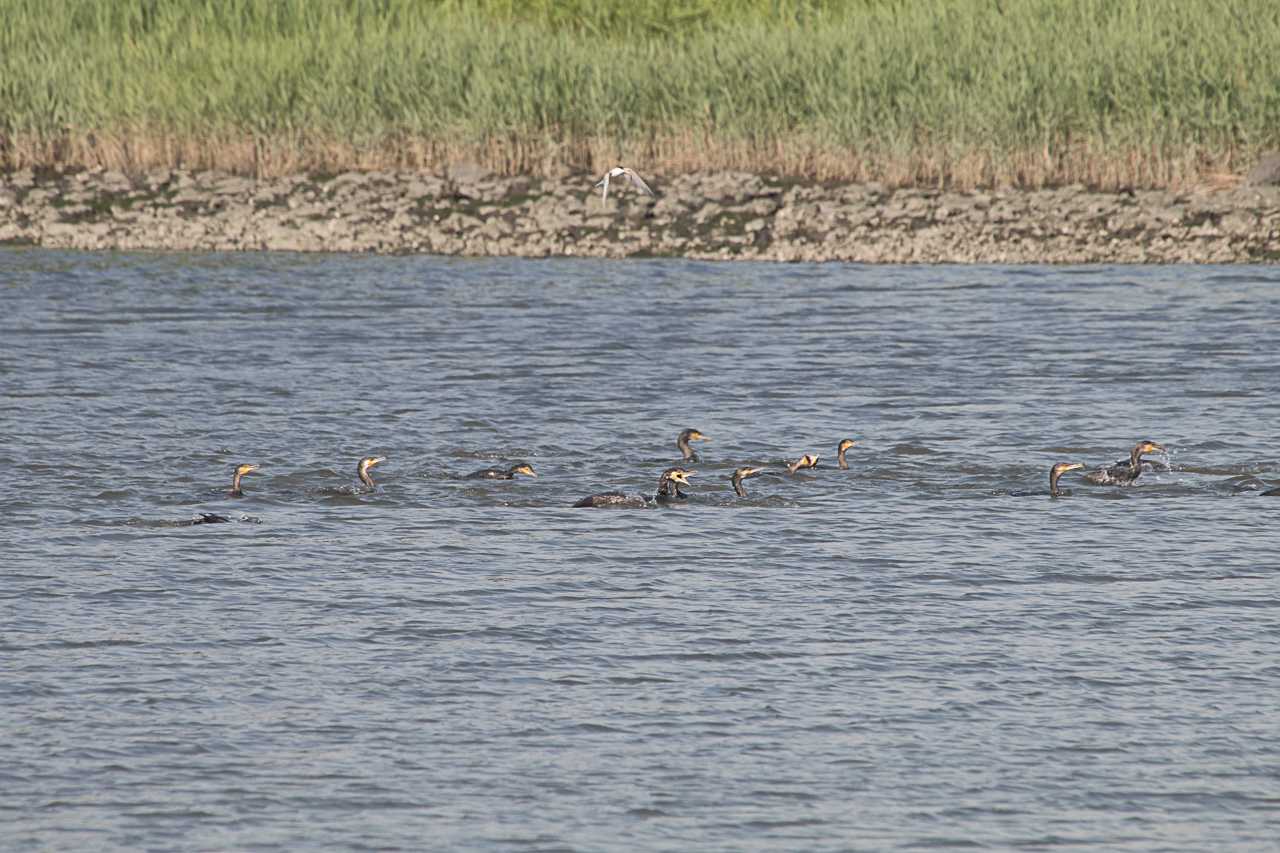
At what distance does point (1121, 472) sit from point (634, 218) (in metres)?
17.9

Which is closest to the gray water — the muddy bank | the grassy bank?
the muddy bank

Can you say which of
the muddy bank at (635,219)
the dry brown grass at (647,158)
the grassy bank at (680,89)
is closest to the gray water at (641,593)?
the muddy bank at (635,219)

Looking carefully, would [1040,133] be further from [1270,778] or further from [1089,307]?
[1270,778]

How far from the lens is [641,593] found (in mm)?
14188

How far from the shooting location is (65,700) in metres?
11.8

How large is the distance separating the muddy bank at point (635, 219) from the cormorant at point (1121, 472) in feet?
48.5

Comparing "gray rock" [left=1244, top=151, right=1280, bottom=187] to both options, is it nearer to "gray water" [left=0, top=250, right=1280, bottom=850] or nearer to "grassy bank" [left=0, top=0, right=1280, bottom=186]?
"grassy bank" [left=0, top=0, right=1280, bottom=186]

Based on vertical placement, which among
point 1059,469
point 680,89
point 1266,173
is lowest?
point 1059,469

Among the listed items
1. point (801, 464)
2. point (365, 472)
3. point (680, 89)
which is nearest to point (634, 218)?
point (680, 89)

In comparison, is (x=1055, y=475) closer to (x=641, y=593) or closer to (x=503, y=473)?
(x=503, y=473)

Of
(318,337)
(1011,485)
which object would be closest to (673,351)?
(318,337)

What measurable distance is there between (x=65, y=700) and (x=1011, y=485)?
9.01m

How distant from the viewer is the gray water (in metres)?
10.3

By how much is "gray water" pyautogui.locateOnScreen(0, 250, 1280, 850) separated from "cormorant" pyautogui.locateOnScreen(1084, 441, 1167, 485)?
146mm
